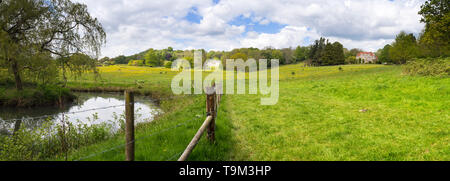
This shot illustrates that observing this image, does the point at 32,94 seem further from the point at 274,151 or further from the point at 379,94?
the point at 379,94

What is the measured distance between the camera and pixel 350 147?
6602 millimetres

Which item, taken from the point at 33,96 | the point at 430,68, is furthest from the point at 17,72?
the point at 430,68

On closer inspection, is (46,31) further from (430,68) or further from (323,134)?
(430,68)

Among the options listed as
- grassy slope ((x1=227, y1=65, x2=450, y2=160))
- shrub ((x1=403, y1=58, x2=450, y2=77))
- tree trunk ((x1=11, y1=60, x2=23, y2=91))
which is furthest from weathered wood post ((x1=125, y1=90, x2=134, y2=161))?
shrub ((x1=403, y1=58, x2=450, y2=77))

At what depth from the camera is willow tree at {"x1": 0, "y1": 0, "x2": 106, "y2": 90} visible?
17.0 metres

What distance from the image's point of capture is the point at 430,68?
18297mm

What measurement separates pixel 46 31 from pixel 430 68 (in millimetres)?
30658

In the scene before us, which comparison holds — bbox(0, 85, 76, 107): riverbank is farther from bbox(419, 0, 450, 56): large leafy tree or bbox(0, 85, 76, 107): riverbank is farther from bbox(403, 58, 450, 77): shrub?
bbox(419, 0, 450, 56): large leafy tree

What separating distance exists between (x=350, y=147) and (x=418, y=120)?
4.29 metres

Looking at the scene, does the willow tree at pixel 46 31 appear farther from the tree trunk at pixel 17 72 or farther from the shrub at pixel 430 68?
the shrub at pixel 430 68

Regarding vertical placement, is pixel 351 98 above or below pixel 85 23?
below

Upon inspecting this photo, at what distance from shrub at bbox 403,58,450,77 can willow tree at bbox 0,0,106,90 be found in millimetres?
28317

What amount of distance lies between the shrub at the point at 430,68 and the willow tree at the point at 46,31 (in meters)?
28.3
